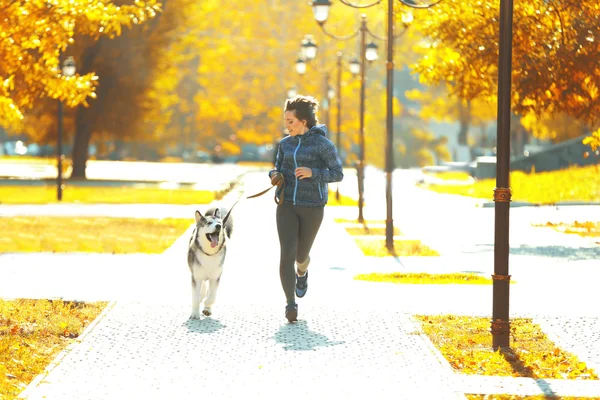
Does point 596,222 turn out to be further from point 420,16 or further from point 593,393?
point 593,393

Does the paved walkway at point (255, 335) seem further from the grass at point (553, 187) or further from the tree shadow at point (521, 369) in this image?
the grass at point (553, 187)

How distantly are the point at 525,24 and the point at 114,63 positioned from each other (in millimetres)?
31468

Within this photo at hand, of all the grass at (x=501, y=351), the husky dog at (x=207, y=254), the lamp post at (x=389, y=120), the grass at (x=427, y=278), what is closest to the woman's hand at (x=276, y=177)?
the husky dog at (x=207, y=254)

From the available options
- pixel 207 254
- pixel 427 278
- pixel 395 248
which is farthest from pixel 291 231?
pixel 395 248

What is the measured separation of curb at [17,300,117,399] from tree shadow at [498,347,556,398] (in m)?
3.08

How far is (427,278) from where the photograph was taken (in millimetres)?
14852

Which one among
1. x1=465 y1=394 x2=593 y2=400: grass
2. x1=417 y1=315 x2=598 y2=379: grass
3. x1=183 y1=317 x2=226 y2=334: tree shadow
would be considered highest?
x1=465 y1=394 x2=593 y2=400: grass

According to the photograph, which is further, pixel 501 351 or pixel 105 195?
pixel 105 195

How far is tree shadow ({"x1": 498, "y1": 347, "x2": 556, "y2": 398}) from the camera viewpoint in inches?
314

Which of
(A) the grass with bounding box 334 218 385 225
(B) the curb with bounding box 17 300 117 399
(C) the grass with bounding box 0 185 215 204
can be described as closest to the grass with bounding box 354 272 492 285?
(B) the curb with bounding box 17 300 117 399

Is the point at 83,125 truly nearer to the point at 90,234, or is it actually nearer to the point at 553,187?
the point at 553,187

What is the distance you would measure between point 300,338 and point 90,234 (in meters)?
12.7

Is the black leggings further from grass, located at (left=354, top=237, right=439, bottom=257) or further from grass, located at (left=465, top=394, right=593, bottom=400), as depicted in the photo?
grass, located at (left=354, top=237, right=439, bottom=257)

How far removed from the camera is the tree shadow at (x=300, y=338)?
9.55m
